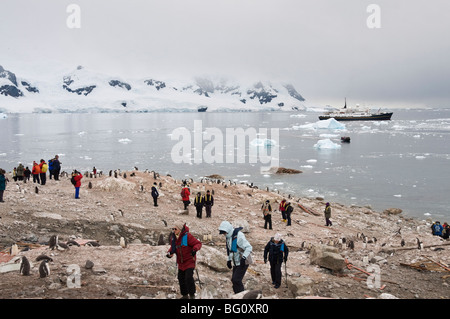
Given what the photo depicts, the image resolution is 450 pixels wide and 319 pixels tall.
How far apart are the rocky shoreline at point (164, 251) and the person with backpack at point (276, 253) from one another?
0.98 ft

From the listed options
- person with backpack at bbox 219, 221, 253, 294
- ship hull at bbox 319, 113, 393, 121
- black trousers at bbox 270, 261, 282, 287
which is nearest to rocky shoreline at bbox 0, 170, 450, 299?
black trousers at bbox 270, 261, 282, 287

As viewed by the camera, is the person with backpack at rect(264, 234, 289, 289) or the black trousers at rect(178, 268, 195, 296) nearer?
the black trousers at rect(178, 268, 195, 296)

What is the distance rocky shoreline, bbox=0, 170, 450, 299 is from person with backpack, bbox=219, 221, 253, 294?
689mm

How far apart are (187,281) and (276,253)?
2.16 meters

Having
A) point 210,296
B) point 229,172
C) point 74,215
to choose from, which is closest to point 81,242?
point 74,215

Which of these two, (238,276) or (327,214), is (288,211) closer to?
(327,214)

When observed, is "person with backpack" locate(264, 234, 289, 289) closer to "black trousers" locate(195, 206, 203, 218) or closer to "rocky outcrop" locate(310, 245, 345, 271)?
"rocky outcrop" locate(310, 245, 345, 271)

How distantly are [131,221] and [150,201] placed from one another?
10.7 ft

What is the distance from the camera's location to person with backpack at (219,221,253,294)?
246 inches

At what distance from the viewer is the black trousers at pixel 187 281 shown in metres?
6.00

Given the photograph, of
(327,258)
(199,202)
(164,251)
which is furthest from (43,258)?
(199,202)

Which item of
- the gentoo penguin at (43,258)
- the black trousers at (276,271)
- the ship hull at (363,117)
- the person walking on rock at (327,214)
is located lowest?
the person walking on rock at (327,214)

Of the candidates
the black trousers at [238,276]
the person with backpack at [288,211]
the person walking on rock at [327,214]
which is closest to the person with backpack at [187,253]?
the black trousers at [238,276]

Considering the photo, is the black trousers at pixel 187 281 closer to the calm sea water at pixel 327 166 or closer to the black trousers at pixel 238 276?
the black trousers at pixel 238 276
